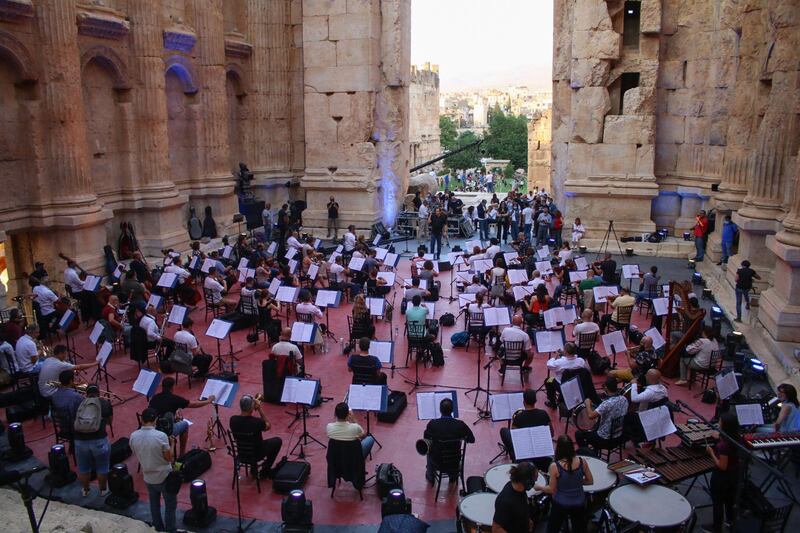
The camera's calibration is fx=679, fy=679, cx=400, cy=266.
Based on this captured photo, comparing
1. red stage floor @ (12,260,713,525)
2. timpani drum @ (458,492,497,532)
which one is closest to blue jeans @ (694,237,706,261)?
red stage floor @ (12,260,713,525)

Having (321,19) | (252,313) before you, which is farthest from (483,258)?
(321,19)

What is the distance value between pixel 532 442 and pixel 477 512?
4.17ft

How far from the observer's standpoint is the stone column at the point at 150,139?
20.4m

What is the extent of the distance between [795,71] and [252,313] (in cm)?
1318

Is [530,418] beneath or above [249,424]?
above

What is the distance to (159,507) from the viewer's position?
8.53 metres

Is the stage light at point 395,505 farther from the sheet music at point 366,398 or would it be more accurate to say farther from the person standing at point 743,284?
the person standing at point 743,284

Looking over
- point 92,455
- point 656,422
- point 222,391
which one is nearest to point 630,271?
point 656,422

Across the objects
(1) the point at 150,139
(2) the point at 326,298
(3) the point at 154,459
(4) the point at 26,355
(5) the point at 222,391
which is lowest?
(3) the point at 154,459

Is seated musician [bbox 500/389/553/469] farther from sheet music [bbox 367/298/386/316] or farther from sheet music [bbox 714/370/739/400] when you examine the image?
sheet music [bbox 367/298/386/316]

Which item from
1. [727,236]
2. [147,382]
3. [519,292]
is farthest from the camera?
[727,236]

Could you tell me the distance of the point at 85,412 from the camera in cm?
881

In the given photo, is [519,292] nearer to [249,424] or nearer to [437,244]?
[437,244]

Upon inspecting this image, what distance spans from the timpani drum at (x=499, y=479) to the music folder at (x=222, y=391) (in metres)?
3.80
